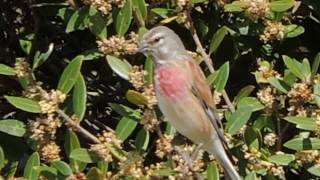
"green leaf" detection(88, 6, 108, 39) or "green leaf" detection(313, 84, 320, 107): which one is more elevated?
"green leaf" detection(88, 6, 108, 39)

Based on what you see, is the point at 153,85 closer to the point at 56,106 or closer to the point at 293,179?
the point at 56,106

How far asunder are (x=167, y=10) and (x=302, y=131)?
2.54ft

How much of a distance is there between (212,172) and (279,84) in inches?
18.0

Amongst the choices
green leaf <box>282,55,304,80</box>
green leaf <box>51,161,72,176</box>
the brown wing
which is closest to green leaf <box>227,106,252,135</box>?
the brown wing

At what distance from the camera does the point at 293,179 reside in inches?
190

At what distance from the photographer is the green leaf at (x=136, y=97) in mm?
3917

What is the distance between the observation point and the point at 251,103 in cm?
Result: 420

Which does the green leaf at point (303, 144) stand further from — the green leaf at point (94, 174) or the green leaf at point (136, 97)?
the green leaf at point (94, 174)

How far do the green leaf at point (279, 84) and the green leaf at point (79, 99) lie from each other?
0.77 meters

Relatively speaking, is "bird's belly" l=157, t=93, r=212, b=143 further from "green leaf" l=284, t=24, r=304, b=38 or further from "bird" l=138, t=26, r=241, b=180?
"green leaf" l=284, t=24, r=304, b=38

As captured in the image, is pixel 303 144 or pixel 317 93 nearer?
pixel 317 93

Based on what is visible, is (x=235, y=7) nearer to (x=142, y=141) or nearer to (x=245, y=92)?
(x=245, y=92)

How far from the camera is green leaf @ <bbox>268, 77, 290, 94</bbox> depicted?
4086 millimetres

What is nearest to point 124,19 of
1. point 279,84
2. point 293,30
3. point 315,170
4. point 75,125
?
point 75,125
